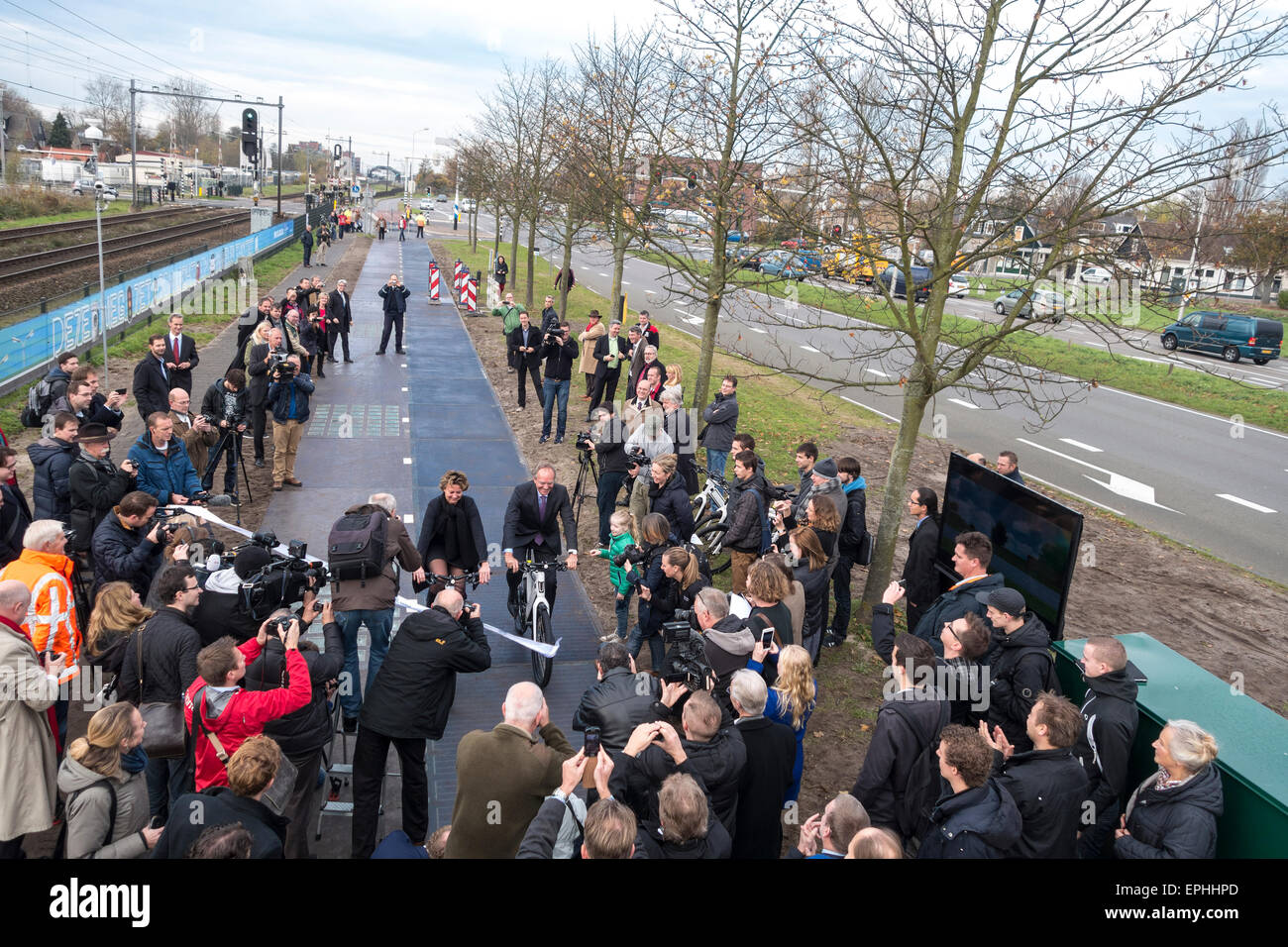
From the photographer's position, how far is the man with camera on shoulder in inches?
193

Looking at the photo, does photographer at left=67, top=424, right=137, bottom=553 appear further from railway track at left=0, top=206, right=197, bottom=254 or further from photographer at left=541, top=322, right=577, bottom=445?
railway track at left=0, top=206, right=197, bottom=254

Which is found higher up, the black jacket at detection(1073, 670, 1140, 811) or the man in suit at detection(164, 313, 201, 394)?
the man in suit at detection(164, 313, 201, 394)

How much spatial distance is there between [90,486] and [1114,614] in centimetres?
1022

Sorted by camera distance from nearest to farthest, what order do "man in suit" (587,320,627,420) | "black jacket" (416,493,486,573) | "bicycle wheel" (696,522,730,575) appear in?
"black jacket" (416,493,486,573) → "bicycle wheel" (696,522,730,575) → "man in suit" (587,320,627,420)

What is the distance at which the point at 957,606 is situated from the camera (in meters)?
5.99

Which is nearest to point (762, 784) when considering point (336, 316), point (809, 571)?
point (809, 571)

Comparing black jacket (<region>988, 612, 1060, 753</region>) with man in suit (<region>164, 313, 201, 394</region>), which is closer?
black jacket (<region>988, 612, 1060, 753</region>)

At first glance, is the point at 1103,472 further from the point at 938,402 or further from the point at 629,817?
the point at 629,817

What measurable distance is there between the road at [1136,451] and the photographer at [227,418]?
589 cm

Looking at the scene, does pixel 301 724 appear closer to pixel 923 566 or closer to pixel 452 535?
pixel 452 535

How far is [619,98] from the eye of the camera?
15711 millimetres

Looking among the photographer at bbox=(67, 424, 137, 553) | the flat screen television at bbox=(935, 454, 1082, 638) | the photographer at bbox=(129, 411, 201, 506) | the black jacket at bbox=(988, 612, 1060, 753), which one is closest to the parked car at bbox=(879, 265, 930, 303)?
the flat screen television at bbox=(935, 454, 1082, 638)

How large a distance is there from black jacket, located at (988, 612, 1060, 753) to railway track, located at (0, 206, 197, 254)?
1428 inches

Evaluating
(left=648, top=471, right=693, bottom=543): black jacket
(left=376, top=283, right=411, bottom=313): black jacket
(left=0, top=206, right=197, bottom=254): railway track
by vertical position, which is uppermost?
(left=0, top=206, right=197, bottom=254): railway track
